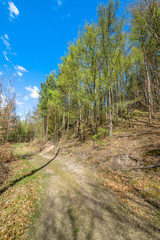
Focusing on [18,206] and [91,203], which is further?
[91,203]

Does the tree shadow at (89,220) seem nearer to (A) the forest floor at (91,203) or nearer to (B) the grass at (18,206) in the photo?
(A) the forest floor at (91,203)

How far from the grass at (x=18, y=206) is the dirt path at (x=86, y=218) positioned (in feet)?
1.36

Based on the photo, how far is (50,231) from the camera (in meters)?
3.33

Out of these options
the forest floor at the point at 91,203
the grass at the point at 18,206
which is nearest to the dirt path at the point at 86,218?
the forest floor at the point at 91,203

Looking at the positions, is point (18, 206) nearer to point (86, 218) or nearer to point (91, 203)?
point (86, 218)

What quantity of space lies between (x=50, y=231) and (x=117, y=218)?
2.46 meters

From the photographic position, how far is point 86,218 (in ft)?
12.4

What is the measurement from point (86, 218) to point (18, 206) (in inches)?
121

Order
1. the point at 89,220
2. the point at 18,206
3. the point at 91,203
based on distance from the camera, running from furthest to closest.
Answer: the point at 91,203
the point at 18,206
the point at 89,220

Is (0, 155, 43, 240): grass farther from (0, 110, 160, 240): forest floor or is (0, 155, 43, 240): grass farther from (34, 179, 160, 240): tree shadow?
(34, 179, 160, 240): tree shadow

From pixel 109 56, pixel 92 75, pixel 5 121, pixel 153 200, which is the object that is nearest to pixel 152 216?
pixel 153 200

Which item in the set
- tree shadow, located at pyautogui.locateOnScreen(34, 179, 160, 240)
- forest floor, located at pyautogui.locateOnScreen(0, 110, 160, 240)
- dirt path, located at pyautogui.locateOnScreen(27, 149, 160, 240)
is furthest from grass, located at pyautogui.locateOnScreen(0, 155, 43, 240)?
tree shadow, located at pyautogui.locateOnScreen(34, 179, 160, 240)

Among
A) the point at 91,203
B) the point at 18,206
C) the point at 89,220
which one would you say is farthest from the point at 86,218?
the point at 18,206

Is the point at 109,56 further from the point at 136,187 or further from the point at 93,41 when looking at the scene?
the point at 136,187
